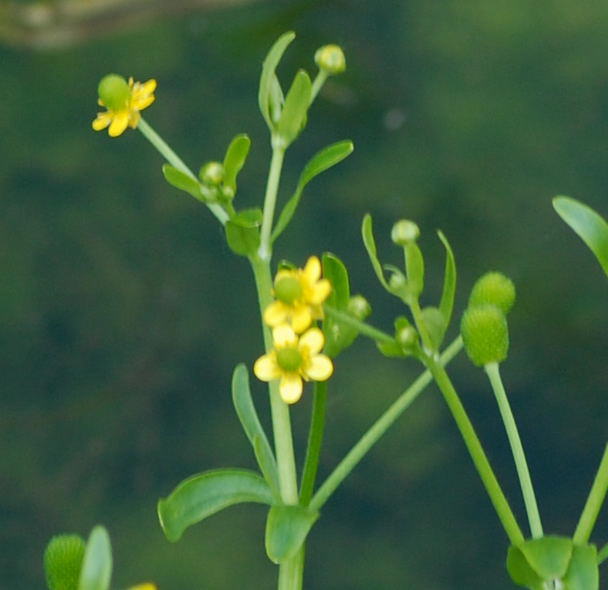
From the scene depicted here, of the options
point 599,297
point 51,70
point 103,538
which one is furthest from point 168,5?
point 103,538

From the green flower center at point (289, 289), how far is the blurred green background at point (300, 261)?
598 millimetres

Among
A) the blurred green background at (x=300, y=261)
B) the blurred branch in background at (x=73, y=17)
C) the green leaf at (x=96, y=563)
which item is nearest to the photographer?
the green leaf at (x=96, y=563)

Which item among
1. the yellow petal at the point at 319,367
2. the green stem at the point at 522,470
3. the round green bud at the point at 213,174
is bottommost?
the green stem at the point at 522,470

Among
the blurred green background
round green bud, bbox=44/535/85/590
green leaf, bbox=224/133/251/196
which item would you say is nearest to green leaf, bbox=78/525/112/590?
round green bud, bbox=44/535/85/590

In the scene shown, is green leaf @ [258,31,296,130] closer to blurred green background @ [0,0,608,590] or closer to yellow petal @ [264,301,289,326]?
yellow petal @ [264,301,289,326]

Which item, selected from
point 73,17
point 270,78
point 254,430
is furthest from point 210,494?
point 73,17

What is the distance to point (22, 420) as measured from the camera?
3.48 ft

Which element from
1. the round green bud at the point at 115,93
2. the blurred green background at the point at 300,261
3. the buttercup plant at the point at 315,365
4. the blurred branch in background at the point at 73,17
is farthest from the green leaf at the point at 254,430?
the blurred branch in background at the point at 73,17

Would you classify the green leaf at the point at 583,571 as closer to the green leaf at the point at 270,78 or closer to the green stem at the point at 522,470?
the green stem at the point at 522,470

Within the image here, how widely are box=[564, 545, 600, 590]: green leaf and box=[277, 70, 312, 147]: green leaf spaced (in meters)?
0.16

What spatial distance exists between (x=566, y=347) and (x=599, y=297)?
58 mm

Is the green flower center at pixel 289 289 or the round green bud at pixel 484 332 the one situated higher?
the green flower center at pixel 289 289

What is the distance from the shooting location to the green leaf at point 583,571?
0.39 m

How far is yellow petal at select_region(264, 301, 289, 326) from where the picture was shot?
1.30ft
